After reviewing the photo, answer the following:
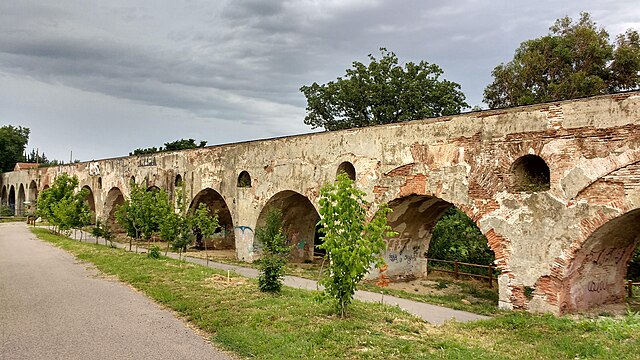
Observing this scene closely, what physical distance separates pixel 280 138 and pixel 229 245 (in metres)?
8.60

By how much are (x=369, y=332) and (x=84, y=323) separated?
4.64 m

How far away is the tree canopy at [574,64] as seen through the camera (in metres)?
20.4

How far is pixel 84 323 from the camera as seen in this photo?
812 cm

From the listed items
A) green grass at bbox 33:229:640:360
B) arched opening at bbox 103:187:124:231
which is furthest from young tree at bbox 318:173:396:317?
arched opening at bbox 103:187:124:231

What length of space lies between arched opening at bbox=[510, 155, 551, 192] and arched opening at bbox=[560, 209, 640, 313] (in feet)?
5.03

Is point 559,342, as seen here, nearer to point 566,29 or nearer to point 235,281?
point 235,281

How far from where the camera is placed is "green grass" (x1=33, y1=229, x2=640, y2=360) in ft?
21.7

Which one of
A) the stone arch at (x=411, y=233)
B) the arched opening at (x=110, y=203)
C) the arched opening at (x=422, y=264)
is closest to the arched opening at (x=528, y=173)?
the arched opening at (x=422, y=264)

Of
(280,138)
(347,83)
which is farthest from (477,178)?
(347,83)

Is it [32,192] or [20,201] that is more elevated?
[32,192]

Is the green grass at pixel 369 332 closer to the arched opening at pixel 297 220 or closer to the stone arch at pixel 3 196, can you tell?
the arched opening at pixel 297 220

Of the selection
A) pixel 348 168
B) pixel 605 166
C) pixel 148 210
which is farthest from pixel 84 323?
pixel 148 210

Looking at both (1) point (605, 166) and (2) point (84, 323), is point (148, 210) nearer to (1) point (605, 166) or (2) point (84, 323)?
(2) point (84, 323)

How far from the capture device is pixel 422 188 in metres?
11.9
